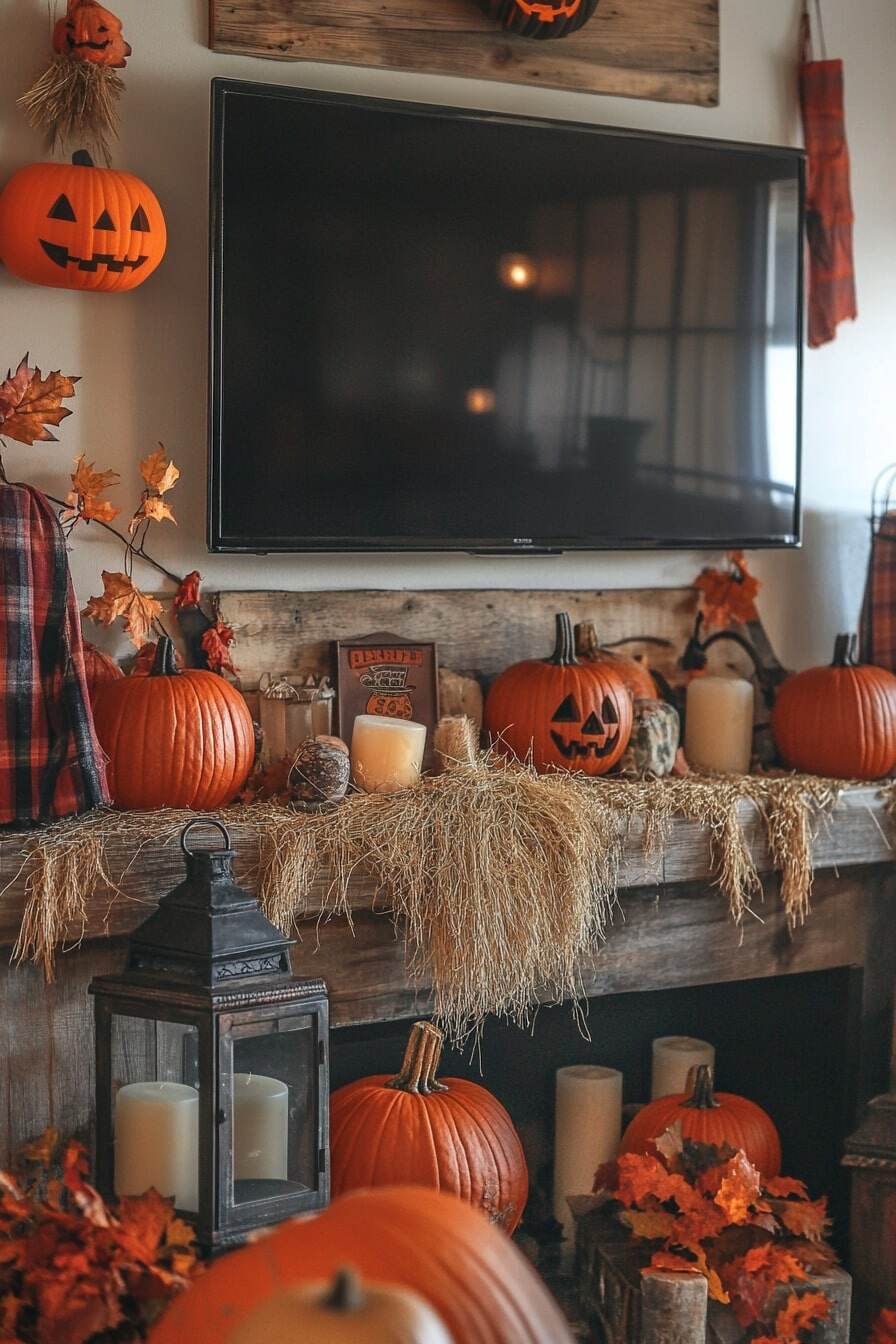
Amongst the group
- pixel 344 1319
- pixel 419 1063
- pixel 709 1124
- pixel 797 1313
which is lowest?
pixel 797 1313

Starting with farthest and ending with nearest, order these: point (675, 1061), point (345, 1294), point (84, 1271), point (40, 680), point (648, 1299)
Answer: point (675, 1061)
point (40, 680)
point (648, 1299)
point (84, 1271)
point (345, 1294)

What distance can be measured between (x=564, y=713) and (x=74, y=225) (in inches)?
46.1

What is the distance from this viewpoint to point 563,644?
263 centimetres

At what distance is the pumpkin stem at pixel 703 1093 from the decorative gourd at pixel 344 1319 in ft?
5.45

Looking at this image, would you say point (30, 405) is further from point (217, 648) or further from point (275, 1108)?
point (275, 1108)

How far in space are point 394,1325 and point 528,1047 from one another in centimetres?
194

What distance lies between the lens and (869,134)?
123 inches

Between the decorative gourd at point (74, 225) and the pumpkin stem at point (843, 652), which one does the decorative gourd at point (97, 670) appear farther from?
the pumpkin stem at point (843, 652)

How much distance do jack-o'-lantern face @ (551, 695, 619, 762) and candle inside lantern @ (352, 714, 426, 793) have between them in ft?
0.90

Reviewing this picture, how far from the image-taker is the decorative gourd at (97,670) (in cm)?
236

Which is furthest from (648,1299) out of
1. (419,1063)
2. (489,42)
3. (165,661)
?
(489,42)

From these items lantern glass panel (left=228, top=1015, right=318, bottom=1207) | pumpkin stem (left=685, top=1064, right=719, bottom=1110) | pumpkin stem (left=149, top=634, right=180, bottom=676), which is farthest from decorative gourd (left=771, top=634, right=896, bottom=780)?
lantern glass panel (left=228, top=1015, right=318, bottom=1207)

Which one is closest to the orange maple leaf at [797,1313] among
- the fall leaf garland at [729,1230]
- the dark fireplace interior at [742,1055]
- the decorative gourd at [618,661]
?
the fall leaf garland at [729,1230]

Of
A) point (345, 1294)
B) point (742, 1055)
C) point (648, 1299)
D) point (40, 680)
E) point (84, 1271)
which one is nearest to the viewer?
point (345, 1294)
